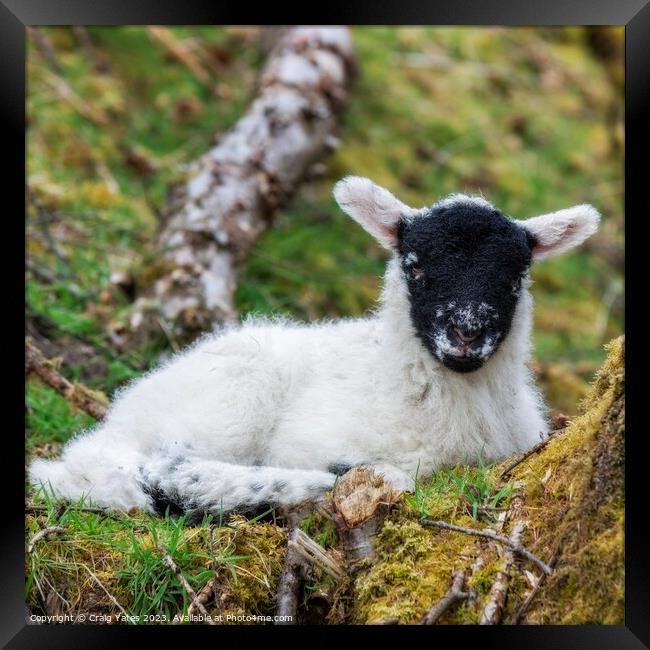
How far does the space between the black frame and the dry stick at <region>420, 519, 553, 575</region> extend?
0.24 m

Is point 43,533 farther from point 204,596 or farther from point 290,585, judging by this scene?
point 290,585

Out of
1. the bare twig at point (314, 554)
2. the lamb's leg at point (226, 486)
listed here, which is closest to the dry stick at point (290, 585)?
the bare twig at point (314, 554)

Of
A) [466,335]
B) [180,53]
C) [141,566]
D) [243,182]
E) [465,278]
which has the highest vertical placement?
[180,53]

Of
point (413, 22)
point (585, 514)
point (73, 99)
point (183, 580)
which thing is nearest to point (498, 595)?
point (585, 514)

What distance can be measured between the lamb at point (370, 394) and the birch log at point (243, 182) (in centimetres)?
164

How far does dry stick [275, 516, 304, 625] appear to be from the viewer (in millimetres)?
3748

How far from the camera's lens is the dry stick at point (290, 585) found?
12.3ft

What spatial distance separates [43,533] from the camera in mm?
4145

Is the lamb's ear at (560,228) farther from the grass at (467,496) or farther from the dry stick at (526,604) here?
the dry stick at (526,604)

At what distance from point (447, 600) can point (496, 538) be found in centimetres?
36

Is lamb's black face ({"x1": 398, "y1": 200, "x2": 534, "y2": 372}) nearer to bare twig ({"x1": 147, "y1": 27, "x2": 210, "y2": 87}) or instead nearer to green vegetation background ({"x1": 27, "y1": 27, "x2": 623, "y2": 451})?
green vegetation background ({"x1": 27, "y1": 27, "x2": 623, "y2": 451})

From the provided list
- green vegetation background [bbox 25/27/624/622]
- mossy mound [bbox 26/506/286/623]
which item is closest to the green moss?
green vegetation background [bbox 25/27/624/622]

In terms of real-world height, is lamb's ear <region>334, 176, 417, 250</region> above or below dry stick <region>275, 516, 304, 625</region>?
above

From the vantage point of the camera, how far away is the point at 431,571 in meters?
3.63
